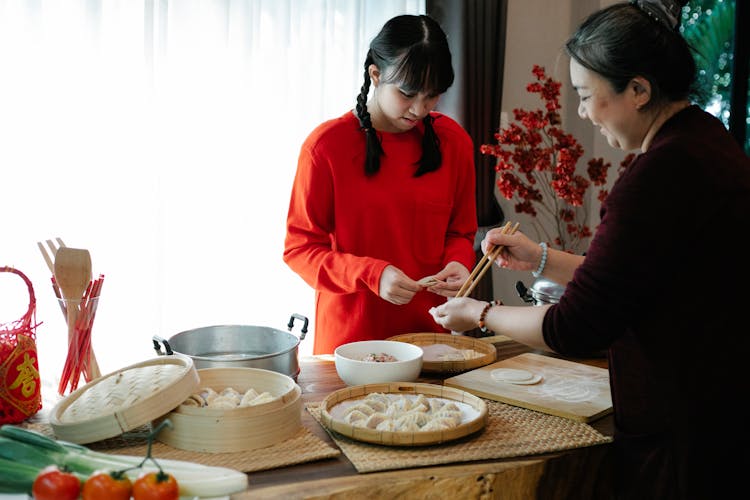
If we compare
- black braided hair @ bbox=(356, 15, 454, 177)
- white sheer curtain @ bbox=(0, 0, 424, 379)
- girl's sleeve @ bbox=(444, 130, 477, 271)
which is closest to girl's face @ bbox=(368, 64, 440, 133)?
black braided hair @ bbox=(356, 15, 454, 177)

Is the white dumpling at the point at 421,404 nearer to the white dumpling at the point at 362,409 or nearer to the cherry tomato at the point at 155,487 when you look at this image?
the white dumpling at the point at 362,409

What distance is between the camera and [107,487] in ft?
3.74

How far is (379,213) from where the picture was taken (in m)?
2.34

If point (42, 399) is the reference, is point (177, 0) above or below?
above

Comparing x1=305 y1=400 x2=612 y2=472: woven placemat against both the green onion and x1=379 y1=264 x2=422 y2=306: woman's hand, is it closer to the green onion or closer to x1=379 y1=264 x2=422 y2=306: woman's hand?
the green onion

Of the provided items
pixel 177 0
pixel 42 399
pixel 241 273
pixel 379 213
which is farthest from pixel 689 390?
pixel 177 0

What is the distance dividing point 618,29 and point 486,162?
256 centimetres

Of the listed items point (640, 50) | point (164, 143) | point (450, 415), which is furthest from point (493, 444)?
point (164, 143)

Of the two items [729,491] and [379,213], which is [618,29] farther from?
[379,213]

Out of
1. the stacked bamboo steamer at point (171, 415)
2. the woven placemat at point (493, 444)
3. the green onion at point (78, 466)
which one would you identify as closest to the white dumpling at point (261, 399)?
the stacked bamboo steamer at point (171, 415)

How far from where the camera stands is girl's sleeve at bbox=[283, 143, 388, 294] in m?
2.20

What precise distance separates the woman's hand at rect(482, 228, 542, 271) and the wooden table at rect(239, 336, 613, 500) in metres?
0.49

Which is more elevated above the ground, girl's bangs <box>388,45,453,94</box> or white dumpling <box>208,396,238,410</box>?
girl's bangs <box>388,45,453,94</box>

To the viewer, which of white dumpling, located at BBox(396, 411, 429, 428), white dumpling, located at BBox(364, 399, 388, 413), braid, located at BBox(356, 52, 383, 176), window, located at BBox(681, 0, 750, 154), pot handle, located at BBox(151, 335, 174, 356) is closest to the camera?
white dumpling, located at BBox(396, 411, 429, 428)
